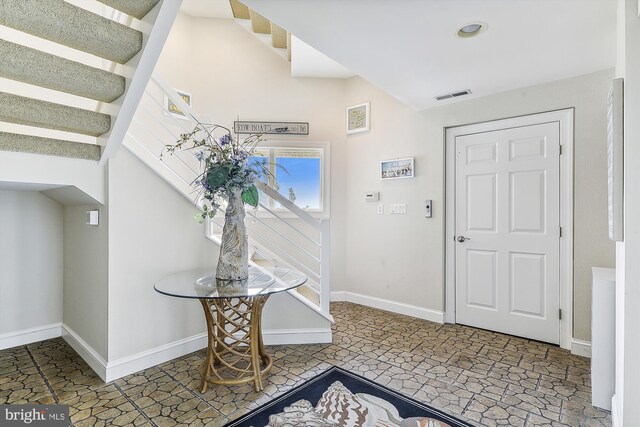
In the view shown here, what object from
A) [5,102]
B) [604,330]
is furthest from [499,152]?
[5,102]

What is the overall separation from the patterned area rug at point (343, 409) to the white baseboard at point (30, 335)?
235cm

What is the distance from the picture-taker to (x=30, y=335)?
2955 mm

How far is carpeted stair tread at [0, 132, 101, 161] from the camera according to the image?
1.87 m

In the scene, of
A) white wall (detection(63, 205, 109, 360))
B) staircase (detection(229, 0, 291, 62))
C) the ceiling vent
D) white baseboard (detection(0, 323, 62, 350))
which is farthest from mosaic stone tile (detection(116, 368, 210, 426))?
staircase (detection(229, 0, 291, 62))

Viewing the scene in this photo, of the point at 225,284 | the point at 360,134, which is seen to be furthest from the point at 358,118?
the point at 225,284

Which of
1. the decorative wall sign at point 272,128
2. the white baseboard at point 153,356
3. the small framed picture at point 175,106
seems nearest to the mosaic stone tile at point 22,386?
the white baseboard at point 153,356

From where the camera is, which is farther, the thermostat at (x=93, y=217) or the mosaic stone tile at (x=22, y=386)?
the thermostat at (x=93, y=217)

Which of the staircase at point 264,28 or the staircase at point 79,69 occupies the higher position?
the staircase at point 264,28

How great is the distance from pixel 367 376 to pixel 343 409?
448 mm

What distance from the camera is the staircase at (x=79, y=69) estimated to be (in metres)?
1.52

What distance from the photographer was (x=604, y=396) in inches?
77.3

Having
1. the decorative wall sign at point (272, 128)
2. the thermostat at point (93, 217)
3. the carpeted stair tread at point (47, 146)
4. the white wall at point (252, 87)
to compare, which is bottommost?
the thermostat at point (93, 217)

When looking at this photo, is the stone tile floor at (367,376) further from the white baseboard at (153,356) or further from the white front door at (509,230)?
the white front door at (509,230)

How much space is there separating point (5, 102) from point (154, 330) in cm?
169
